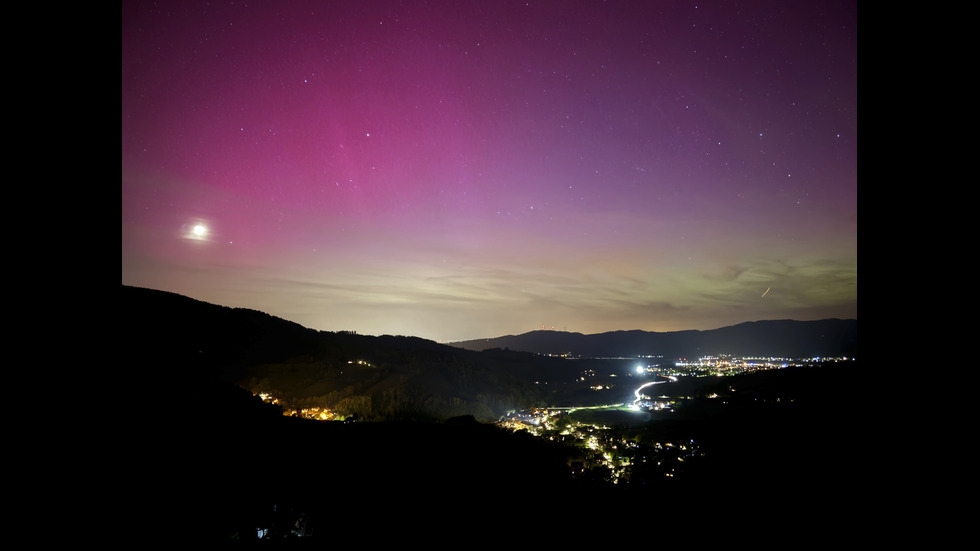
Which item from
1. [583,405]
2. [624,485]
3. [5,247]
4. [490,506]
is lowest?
[583,405]

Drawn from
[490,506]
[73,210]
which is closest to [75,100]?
[73,210]

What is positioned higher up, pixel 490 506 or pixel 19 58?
pixel 19 58

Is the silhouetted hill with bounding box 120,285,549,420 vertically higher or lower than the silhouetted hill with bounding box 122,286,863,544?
lower

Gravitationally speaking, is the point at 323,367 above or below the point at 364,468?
below

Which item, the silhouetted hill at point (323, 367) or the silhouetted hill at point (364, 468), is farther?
the silhouetted hill at point (323, 367)

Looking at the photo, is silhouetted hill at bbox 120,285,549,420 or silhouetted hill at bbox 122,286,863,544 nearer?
silhouetted hill at bbox 122,286,863,544

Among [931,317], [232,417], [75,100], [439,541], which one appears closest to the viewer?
[75,100]

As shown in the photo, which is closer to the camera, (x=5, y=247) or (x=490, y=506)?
(x=5, y=247)

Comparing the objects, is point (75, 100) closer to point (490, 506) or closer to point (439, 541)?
point (439, 541)

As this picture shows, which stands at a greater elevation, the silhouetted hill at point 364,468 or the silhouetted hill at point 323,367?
the silhouetted hill at point 364,468

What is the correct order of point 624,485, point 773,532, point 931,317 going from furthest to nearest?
point 624,485 → point 773,532 → point 931,317

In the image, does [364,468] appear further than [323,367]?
No
